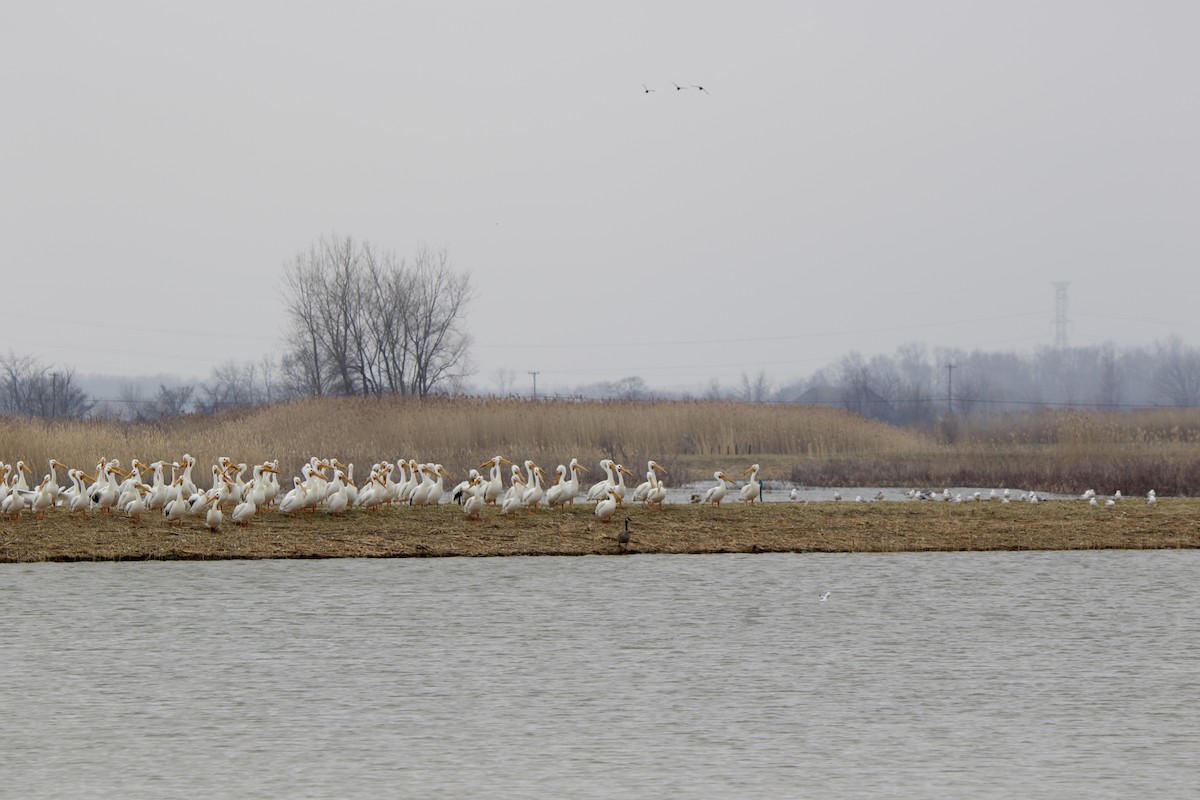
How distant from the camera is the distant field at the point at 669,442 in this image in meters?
29.7

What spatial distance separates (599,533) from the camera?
1961 cm

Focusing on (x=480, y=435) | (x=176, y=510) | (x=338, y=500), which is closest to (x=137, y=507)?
(x=176, y=510)

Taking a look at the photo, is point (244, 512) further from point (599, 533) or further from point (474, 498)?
point (599, 533)

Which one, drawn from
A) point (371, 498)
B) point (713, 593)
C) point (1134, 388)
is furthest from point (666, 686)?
point (1134, 388)

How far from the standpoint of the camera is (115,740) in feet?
30.7

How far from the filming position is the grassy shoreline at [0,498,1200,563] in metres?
18.6

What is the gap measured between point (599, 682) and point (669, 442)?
84.7 ft

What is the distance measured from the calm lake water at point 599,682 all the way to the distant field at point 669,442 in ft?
41.7

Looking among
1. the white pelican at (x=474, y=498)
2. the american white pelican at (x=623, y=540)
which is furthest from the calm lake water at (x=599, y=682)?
the white pelican at (x=474, y=498)

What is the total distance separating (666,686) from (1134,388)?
141387mm

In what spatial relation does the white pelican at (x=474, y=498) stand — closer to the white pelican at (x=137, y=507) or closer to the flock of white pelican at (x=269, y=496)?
→ the flock of white pelican at (x=269, y=496)

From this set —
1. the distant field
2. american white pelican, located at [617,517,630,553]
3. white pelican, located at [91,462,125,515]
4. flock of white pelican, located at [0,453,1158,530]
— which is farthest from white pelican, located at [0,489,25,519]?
american white pelican, located at [617,517,630,553]

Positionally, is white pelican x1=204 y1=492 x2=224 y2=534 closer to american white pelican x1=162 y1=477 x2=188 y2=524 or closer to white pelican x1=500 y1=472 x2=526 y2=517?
american white pelican x1=162 y1=477 x2=188 y2=524

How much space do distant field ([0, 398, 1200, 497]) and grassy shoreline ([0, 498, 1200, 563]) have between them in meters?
7.71
